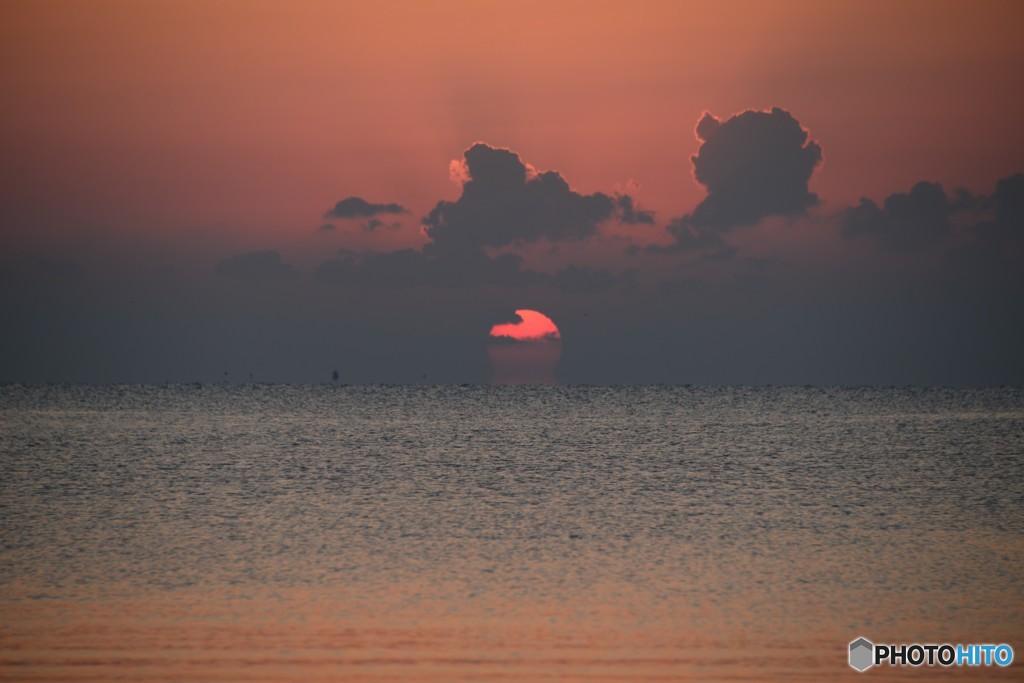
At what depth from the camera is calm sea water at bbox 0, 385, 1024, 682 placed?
15117 millimetres

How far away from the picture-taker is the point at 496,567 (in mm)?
21766

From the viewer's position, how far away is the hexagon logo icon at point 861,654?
48.2ft

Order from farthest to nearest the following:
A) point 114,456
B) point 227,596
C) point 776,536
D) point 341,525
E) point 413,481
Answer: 1. point 114,456
2. point 413,481
3. point 341,525
4. point 776,536
5. point 227,596

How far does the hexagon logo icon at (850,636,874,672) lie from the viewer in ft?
48.2

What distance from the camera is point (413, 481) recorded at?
128 feet

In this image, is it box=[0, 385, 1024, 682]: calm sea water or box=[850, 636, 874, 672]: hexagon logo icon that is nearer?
box=[850, 636, 874, 672]: hexagon logo icon

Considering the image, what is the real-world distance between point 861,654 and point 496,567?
8529 millimetres

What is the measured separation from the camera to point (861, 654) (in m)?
15.2

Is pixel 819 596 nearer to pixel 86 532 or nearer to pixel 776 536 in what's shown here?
pixel 776 536

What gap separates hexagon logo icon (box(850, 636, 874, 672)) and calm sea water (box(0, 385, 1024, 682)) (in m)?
0.22

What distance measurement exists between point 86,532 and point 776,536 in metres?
17.3

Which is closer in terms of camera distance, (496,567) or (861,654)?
(861,654)

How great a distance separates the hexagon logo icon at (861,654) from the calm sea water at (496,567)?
8.5 inches

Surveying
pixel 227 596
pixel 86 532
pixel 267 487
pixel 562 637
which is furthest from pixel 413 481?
pixel 562 637
